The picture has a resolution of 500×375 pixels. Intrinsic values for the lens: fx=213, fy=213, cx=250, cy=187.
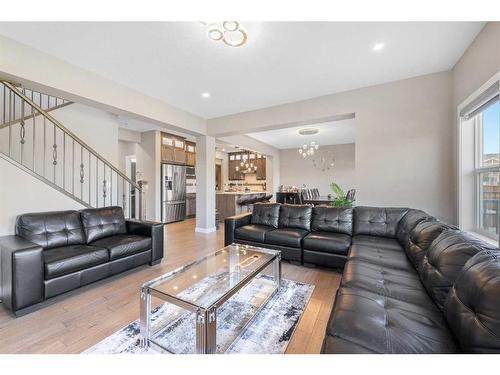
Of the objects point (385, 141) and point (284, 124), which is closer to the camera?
point (385, 141)

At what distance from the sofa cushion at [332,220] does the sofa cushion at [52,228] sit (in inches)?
128

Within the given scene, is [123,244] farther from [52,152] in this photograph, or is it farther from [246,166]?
[246,166]

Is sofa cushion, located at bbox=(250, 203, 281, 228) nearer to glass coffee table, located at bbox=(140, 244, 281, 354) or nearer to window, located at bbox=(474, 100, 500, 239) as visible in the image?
glass coffee table, located at bbox=(140, 244, 281, 354)

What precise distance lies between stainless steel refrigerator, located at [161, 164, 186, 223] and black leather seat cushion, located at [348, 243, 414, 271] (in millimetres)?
5408

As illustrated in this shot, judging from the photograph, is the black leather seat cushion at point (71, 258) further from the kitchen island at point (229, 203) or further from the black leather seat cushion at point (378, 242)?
the kitchen island at point (229, 203)

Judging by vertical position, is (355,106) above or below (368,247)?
above

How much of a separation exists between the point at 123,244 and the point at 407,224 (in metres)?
3.40

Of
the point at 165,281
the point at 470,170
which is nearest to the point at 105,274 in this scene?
the point at 165,281

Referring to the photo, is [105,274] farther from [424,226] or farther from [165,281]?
[424,226]

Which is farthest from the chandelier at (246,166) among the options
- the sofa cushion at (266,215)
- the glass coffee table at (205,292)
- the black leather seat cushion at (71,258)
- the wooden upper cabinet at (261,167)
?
the black leather seat cushion at (71,258)

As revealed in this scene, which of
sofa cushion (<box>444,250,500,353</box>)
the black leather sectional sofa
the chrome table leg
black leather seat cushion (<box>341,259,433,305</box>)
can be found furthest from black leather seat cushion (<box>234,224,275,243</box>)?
sofa cushion (<box>444,250,500,353</box>)

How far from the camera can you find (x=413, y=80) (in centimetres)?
318

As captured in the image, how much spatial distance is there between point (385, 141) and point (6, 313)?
16.2ft

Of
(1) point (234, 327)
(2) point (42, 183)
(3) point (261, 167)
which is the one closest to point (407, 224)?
(1) point (234, 327)
